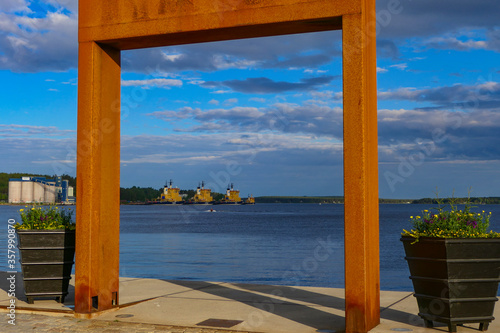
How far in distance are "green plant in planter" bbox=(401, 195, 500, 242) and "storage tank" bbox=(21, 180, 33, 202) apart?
17189cm

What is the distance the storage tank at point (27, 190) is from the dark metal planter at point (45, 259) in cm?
16816

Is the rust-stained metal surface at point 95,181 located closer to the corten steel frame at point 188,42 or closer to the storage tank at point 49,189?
the corten steel frame at point 188,42

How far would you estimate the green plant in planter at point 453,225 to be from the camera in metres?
6.25

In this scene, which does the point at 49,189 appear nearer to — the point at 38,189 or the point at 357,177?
the point at 38,189

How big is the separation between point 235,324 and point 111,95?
3688 mm

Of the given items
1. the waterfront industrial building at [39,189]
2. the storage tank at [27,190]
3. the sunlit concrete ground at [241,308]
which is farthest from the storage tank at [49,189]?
the sunlit concrete ground at [241,308]

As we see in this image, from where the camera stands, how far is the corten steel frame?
240 inches

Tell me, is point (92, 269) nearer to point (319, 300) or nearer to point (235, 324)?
point (235, 324)

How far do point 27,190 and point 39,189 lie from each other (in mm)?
9715

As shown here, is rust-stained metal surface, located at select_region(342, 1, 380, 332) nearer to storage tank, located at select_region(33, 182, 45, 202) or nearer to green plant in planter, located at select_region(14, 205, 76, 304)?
green plant in planter, located at select_region(14, 205, 76, 304)

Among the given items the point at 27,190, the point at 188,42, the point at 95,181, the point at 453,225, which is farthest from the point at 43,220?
the point at 27,190

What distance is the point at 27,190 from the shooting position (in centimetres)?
16812

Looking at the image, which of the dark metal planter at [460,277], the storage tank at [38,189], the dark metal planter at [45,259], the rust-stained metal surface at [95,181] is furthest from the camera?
the storage tank at [38,189]

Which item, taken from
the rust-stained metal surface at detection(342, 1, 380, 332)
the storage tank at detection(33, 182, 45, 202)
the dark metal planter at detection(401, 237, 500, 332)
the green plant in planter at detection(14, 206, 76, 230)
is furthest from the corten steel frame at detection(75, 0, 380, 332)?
the storage tank at detection(33, 182, 45, 202)
